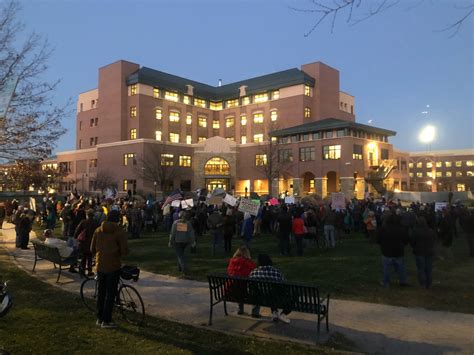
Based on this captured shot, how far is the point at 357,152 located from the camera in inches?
2301

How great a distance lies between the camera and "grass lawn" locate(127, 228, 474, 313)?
357 inches

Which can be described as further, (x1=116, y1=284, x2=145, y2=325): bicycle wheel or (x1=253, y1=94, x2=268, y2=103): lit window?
(x1=253, y1=94, x2=268, y2=103): lit window

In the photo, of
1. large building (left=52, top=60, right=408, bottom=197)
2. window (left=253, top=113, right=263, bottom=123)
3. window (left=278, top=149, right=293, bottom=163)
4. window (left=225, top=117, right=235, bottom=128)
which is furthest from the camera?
window (left=225, top=117, right=235, bottom=128)

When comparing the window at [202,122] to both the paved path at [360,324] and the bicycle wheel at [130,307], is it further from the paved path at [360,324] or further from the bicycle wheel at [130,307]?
the bicycle wheel at [130,307]

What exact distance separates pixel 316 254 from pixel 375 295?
20.0 ft

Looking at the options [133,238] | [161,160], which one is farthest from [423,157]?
[133,238]

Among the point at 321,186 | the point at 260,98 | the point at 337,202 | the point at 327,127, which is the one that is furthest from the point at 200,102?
the point at 337,202

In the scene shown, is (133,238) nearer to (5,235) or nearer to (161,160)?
(5,235)

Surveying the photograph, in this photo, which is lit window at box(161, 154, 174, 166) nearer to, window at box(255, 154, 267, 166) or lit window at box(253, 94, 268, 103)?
window at box(255, 154, 267, 166)

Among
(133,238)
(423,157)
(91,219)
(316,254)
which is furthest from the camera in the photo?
(423,157)

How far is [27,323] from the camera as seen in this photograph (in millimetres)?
7117

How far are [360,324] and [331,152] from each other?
5364 cm

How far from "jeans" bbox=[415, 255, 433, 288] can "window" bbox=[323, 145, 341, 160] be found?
49.4m

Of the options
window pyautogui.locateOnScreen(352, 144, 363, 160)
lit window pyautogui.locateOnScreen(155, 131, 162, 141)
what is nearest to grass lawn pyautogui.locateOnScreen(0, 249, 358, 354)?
window pyautogui.locateOnScreen(352, 144, 363, 160)
